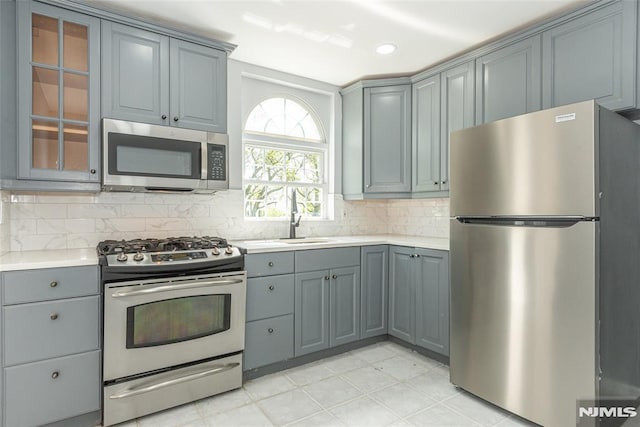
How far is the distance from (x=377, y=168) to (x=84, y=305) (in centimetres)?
252

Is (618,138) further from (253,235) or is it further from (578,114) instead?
(253,235)

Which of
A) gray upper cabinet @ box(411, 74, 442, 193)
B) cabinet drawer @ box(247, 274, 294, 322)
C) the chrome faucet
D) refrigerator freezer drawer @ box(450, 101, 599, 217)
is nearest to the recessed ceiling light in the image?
gray upper cabinet @ box(411, 74, 442, 193)

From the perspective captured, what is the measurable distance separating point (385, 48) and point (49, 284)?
2.67 meters

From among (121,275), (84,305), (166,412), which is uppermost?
(121,275)

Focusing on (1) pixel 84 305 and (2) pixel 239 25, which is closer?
(1) pixel 84 305

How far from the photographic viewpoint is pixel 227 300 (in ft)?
7.63

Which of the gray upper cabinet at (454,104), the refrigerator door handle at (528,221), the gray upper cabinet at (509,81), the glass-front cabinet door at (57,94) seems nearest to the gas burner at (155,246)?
the glass-front cabinet door at (57,94)

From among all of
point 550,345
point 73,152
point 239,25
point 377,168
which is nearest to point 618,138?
point 550,345

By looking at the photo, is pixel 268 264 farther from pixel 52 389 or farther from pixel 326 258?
pixel 52 389

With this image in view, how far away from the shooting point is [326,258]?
9.27 ft

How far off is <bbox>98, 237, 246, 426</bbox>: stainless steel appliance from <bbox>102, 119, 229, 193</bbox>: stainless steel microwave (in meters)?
0.39

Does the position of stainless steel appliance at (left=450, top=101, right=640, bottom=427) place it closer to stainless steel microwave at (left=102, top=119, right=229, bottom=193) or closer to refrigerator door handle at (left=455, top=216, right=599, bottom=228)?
refrigerator door handle at (left=455, top=216, right=599, bottom=228)

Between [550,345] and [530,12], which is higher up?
[530,12]

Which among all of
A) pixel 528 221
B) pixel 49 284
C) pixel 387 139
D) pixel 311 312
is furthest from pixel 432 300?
pixel 49 284
